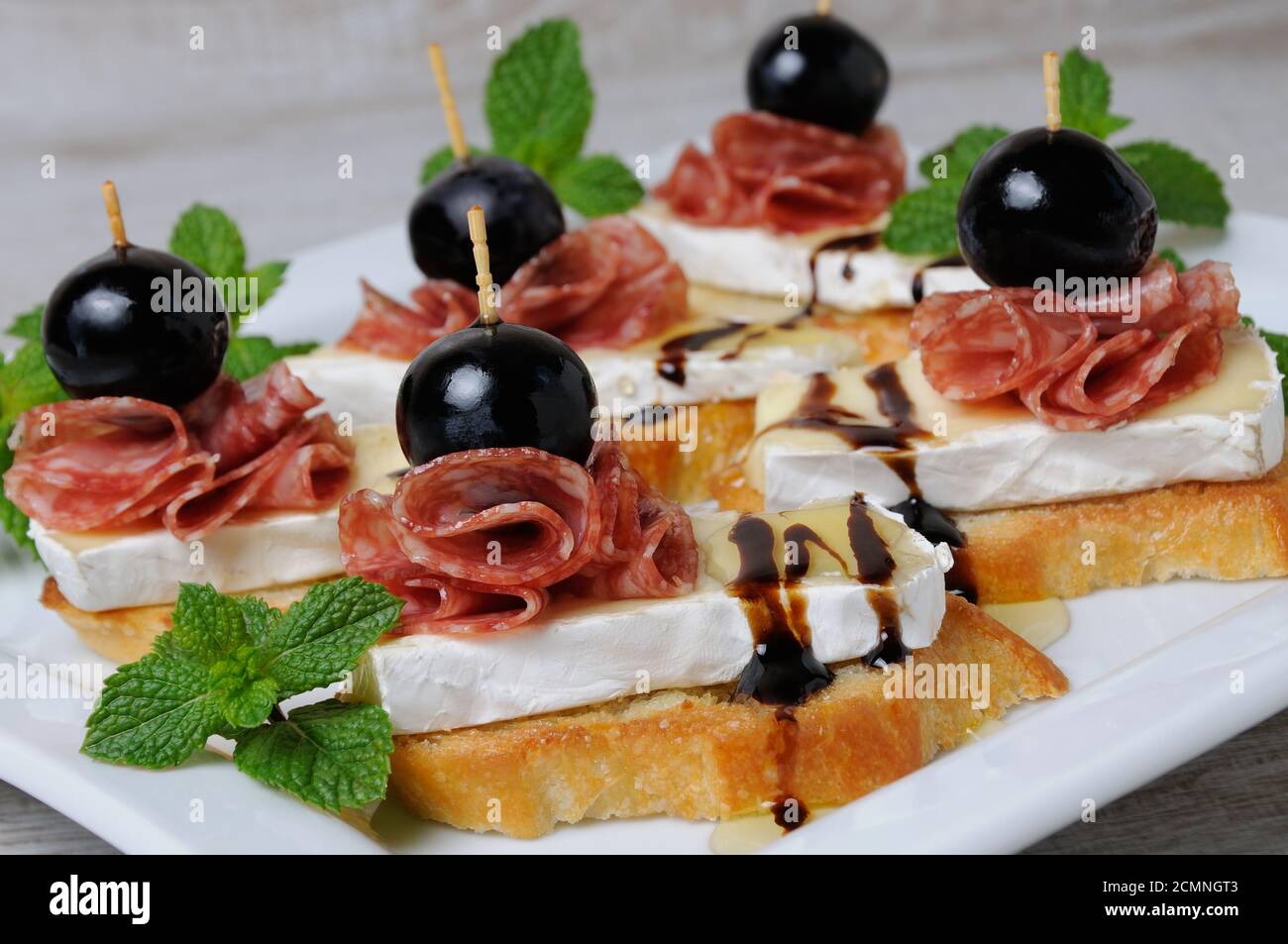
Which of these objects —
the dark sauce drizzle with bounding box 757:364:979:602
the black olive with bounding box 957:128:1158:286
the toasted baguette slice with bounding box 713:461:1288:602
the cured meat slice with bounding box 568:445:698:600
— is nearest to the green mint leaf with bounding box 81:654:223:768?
the cured meat slice with bounding box 568:445:698:600

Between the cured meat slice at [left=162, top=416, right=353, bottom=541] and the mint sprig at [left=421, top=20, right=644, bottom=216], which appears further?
the mint sprig at [left=421, top=20, right=644, bottom=216]

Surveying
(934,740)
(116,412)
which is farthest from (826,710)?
(116,412)

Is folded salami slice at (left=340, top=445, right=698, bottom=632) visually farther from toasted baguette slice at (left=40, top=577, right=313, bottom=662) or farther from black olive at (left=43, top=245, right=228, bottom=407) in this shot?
black olive at (left=43, top=245, right=228, bottom=407)

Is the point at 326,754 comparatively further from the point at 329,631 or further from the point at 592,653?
A: the point at 592,653

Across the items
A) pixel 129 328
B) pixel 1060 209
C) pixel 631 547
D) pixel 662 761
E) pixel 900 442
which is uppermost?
pixel 1060 209

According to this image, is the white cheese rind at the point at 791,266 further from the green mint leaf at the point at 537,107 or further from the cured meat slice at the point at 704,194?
the green mint leaf at the point at 537,107

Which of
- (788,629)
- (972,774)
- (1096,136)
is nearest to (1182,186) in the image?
(1096,136)
